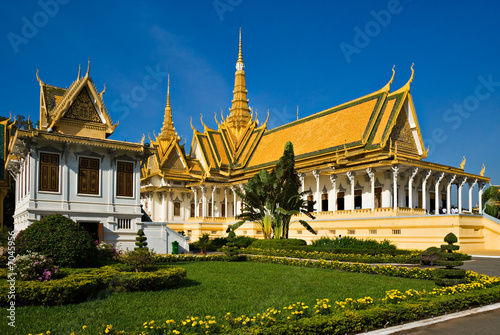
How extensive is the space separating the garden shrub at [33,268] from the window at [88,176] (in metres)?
10.7

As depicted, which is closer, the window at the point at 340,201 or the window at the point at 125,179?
the window at the point at 125,179

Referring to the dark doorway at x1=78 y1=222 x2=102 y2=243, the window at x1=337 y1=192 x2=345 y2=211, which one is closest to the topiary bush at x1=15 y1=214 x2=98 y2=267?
the dark doorway at x1=78 y1=222 x2=102 y2=243

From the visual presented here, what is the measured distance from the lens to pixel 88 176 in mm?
20766

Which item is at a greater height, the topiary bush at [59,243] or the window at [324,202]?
the window at [324,202]

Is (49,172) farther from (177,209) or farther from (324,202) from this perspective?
(177,209)

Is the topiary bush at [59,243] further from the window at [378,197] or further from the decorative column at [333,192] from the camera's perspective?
the window at [378,197]

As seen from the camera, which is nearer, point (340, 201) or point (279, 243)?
point (279, 243)

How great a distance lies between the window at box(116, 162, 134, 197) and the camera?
70.8 feet

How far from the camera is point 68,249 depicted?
41.2ft

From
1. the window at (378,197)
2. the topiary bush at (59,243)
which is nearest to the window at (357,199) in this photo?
the window at (378,197)

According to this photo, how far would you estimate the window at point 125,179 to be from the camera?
2159 centimetres

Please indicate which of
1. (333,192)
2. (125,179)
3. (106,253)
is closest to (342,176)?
(333,192)

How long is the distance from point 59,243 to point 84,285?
3.70 meters

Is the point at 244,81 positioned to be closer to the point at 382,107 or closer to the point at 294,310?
the point at 382,107
